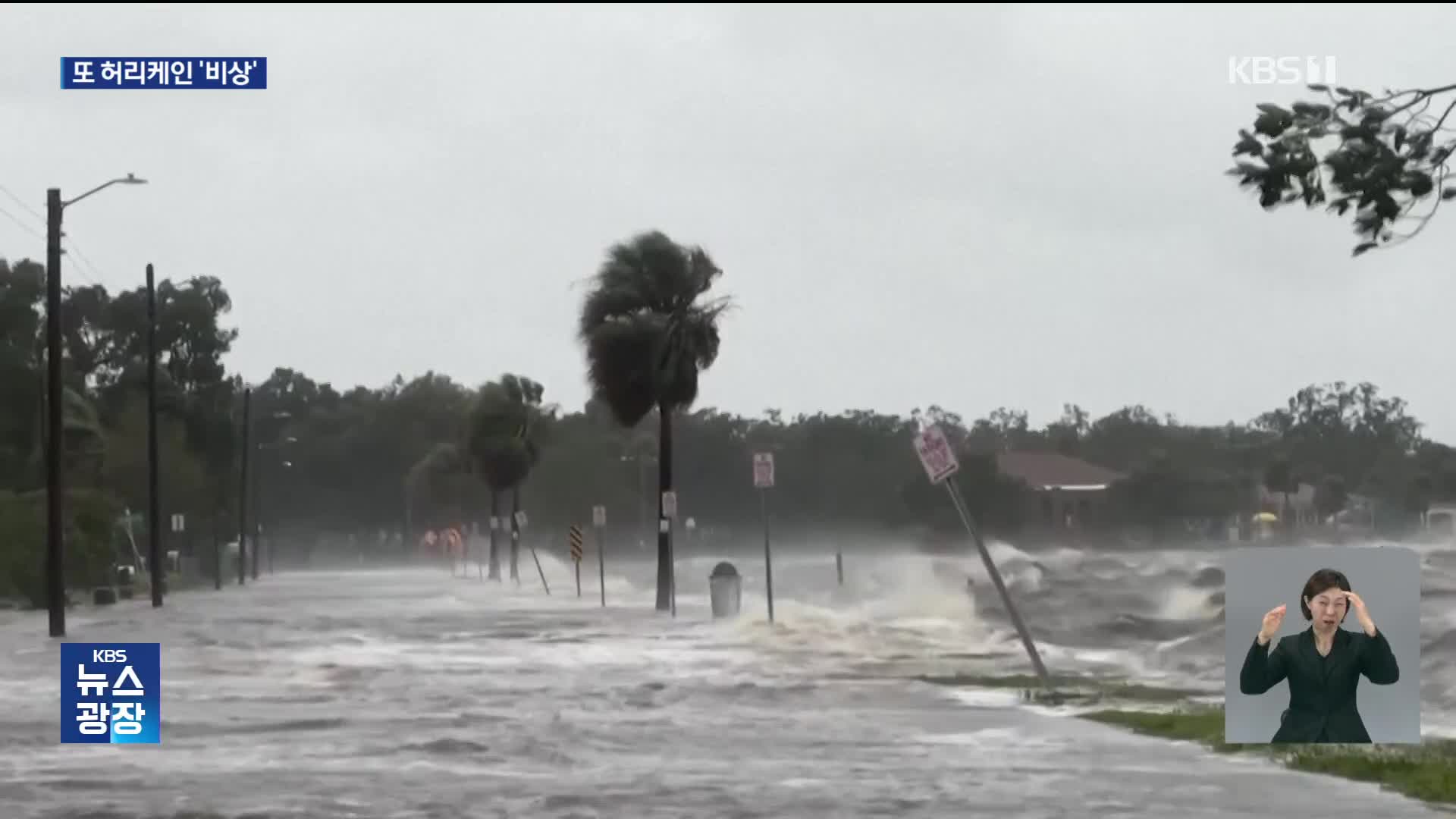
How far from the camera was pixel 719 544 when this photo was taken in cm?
15150

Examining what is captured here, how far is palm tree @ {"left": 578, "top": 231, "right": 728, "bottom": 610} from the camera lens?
52.8m

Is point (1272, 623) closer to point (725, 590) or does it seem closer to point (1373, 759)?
point (1373, 759)

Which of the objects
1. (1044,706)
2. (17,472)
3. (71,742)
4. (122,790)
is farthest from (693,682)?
(17,472)

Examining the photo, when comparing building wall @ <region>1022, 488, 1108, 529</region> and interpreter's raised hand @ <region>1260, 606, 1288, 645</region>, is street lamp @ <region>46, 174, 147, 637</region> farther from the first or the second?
building wall @ <region>1022, 488, 1108, 529</region>

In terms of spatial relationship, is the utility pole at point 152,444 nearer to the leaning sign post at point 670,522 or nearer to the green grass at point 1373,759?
the leaning sign post at point 670,522

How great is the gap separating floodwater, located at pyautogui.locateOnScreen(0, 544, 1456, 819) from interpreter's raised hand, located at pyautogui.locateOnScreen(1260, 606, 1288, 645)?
1606mm

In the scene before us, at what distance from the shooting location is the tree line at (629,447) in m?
53.9

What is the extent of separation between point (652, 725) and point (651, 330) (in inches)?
1293

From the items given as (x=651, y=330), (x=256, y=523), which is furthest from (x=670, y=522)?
(x=256, y=523)

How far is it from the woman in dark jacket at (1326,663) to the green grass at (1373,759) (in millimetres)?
1753

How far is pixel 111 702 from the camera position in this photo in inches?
786

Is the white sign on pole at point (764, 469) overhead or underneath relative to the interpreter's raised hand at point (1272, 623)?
overhead

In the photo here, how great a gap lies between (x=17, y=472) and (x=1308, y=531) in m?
48.4

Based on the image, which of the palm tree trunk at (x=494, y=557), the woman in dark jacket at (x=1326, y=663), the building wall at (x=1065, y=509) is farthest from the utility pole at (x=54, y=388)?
the palm tree trunk at (x=494, y=557)
